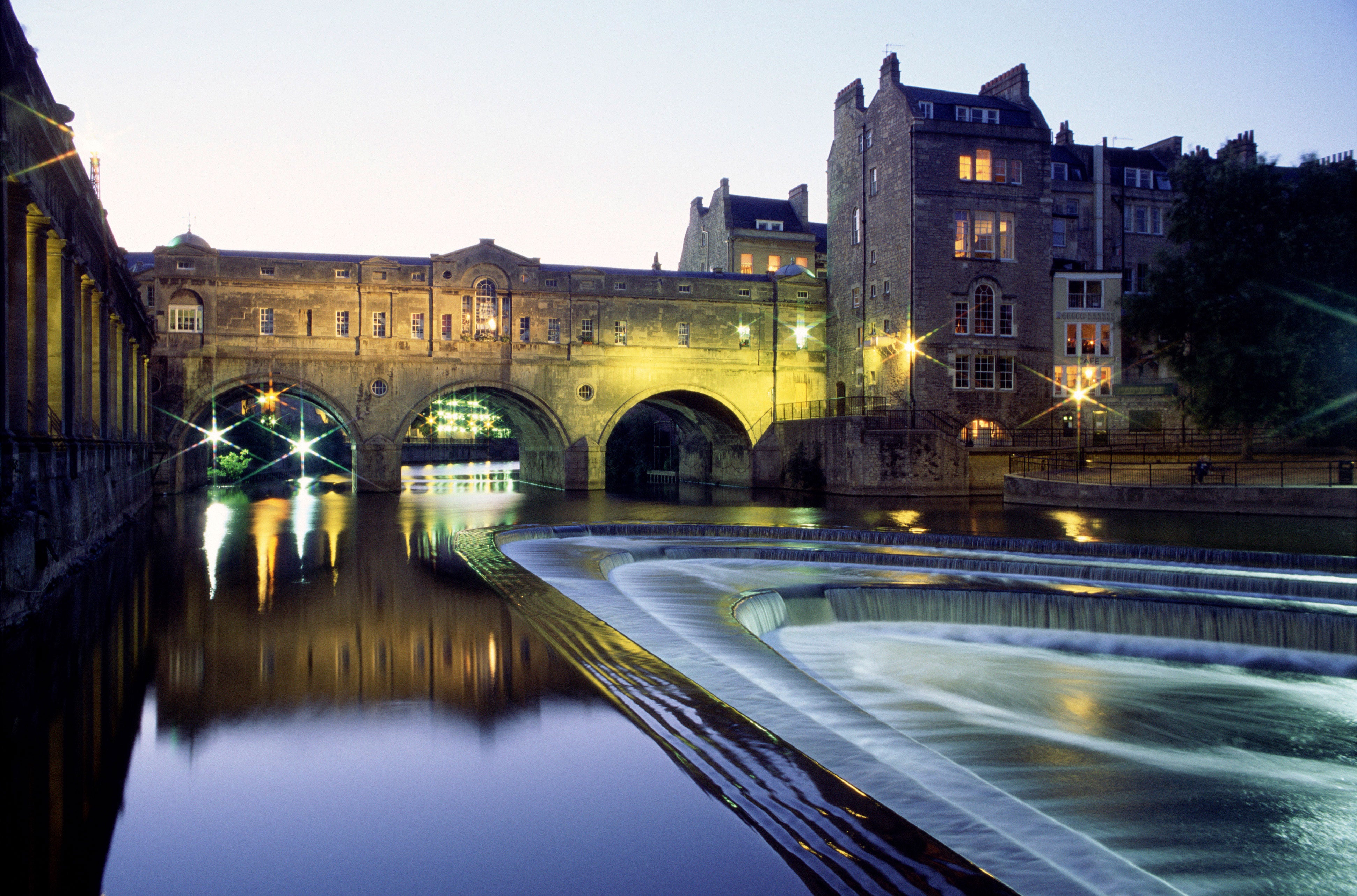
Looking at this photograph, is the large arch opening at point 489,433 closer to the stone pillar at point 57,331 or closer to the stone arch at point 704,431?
the stone arch at point 704,431

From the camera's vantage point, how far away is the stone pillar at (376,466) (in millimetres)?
39250

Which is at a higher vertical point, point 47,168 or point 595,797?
point 47,168

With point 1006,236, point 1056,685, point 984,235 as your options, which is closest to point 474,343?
point 984,235

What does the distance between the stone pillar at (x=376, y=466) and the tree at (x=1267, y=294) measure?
29217 millimetres

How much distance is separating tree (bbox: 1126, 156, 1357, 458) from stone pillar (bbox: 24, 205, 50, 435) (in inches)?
1262

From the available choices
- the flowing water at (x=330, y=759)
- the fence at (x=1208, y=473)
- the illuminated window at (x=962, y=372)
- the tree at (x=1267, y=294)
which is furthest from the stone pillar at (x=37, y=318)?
the illuminated window at (x=962, y=372)

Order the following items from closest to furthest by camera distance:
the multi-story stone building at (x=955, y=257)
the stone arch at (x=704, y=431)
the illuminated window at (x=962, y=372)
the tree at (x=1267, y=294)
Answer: the tree at (x=1267, y=294) < the multi-story stone building at (x=955, y=257) < the illuminated window at (x=962, y=372) < the stone arch at (x=704, y=431)

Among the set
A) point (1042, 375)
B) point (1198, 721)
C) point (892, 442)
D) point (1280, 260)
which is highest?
point (1280, 260)

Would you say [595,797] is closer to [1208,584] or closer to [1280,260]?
[1208,584]

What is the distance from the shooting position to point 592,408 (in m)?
42.0

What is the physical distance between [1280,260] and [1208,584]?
2157 cm

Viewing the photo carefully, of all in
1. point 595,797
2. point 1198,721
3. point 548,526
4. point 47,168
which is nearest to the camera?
point 595,797

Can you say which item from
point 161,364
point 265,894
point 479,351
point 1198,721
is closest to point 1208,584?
point 1198,721

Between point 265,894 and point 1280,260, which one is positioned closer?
point 265,894
